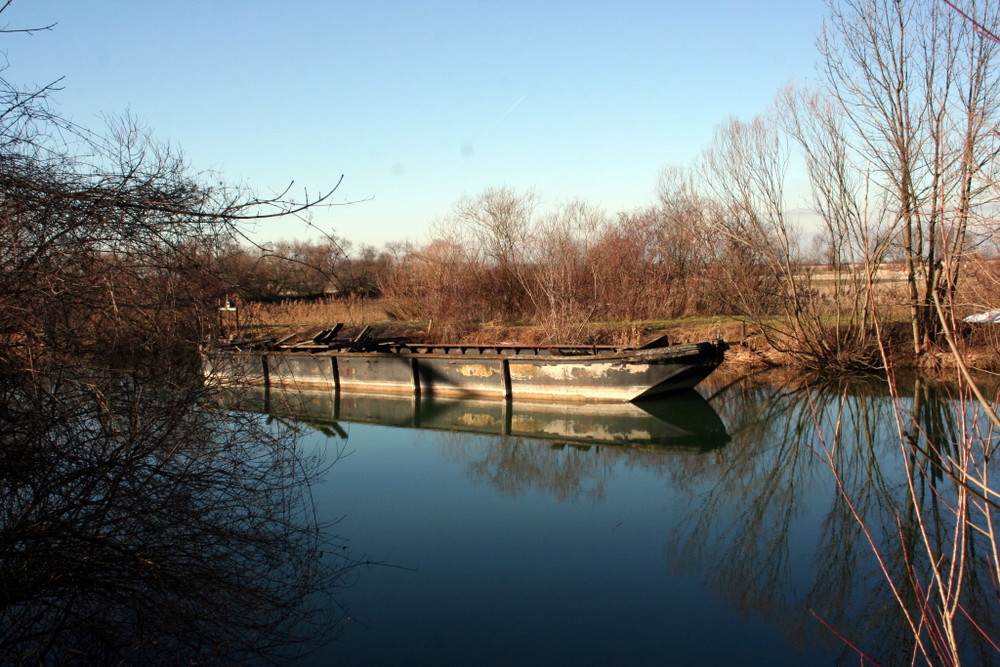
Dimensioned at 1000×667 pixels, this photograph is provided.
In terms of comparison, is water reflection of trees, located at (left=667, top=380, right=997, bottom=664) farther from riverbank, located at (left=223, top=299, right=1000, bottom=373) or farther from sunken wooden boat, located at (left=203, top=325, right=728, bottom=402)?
riverbank, located at (left=223, top=299, right=1000, bottom=373)

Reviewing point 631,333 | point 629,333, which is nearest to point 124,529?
point 631,333

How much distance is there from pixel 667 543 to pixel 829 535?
1602 mm

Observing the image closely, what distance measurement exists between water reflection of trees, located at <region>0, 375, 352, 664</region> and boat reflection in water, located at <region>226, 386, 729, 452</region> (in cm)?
642

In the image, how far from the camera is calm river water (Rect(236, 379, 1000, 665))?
564cm

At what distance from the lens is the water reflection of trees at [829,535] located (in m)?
5.86

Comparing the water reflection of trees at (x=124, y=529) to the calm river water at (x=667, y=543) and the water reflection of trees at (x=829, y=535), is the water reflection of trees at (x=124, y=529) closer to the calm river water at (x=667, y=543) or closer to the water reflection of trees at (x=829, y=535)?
the calm river water at (x=667, y=543)

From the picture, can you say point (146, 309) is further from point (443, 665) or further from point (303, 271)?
point (443, 665)

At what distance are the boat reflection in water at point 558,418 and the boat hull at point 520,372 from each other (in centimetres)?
27

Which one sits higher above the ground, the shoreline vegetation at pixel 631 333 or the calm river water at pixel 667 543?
the shoreline vegetation at pixel 631 333

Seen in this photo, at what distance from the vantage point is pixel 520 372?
16781 millimetres

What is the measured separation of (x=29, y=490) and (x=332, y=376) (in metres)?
15.6

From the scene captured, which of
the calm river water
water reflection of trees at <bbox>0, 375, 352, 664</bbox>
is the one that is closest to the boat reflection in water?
the calm river water

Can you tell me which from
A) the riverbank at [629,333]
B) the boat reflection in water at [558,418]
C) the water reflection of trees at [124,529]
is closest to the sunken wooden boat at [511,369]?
the boat reflection in water at [558,418]

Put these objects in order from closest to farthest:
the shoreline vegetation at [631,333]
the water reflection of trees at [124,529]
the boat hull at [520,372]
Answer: the water reflection of trees at [124,529]
the boat hull at [520,372]
the shoreline vegetation at [631,333]
